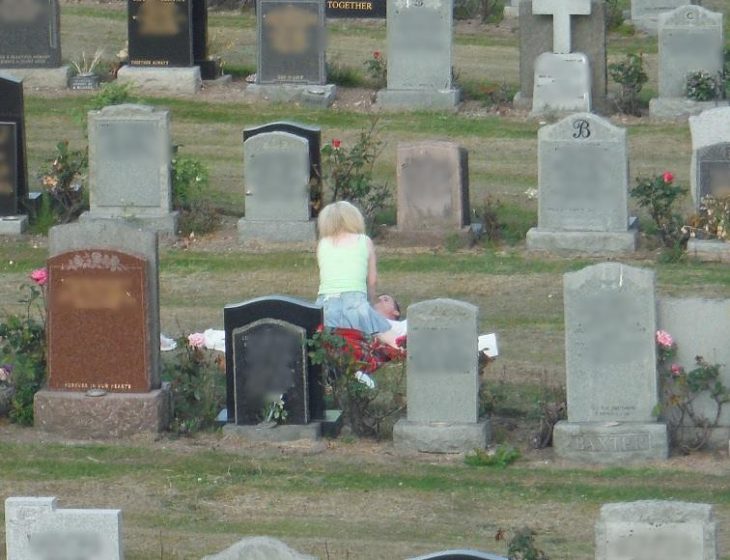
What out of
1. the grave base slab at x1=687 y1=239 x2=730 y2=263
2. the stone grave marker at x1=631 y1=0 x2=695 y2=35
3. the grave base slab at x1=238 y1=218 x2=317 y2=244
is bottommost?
the grave base slab at x1=687 y1=239 x2=730 y2=263

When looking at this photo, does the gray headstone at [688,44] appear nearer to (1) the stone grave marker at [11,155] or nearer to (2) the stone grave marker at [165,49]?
(2) the stone grave marker at [165,49]

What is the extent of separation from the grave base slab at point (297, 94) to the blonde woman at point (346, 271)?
8175mm

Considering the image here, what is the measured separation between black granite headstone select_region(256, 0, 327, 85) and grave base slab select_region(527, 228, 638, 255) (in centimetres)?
560

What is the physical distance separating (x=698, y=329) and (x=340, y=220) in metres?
2.99

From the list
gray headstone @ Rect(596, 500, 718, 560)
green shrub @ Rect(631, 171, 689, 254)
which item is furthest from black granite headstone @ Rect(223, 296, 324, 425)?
green shrub @ Rect(631, 171, 689, 254)

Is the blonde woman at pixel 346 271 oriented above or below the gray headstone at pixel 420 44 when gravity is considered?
below

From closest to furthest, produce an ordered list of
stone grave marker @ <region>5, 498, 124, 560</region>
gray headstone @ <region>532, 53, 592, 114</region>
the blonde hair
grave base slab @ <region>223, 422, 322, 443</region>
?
stone grave marker @ <region>5, 498, 124, 560</region> < grave base slab @ <region>223, 422, 322, 443</region> < the blonde hair < gray headstone @ <region>532, 53, 592, 114</region>

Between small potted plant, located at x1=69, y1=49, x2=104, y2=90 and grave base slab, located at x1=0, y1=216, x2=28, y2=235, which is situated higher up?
small potted plant, located at x1=69, y1=49, x2=104, y2=90

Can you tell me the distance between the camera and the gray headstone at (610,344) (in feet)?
37.3

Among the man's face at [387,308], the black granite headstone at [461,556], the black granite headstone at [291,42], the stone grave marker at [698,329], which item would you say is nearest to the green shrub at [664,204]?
the man's face at [387,308]

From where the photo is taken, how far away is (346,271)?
13477mm

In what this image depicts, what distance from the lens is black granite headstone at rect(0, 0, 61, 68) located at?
A: 70.8 feet

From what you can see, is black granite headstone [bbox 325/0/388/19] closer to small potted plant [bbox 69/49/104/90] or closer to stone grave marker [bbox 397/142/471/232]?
small potted plant [bbox 69/49/104/90]

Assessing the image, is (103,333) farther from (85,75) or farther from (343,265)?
(85,75)
